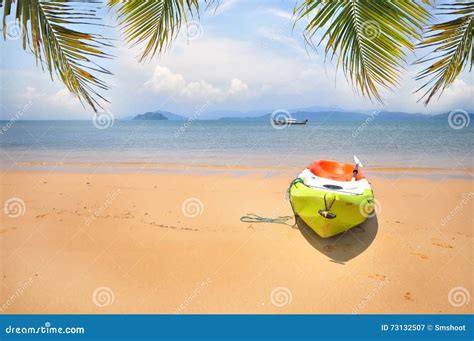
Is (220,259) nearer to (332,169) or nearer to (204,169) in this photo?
(332,169)

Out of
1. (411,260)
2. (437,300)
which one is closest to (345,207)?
(411,260)

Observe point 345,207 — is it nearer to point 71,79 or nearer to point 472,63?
point 472,63

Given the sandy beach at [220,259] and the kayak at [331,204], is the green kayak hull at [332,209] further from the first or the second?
the sandy beach at [220,259]

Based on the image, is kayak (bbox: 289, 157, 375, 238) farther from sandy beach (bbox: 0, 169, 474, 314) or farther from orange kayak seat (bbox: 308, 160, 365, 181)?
orange kayak seat (bbox: 308, 160, 365, 181)

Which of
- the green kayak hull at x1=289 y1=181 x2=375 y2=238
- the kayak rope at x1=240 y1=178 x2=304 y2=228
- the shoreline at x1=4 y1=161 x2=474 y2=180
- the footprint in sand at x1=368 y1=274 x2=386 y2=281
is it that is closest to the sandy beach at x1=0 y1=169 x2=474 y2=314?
the footprint in sand at x1=368 y1=274 x2=386 y2=281

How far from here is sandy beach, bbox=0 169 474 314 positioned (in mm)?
4258

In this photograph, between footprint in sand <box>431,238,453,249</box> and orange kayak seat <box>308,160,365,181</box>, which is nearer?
footprint in sand <box>431,238,453,249</box>

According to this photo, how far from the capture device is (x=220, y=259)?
513 cm

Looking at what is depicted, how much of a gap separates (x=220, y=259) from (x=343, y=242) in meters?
2.11

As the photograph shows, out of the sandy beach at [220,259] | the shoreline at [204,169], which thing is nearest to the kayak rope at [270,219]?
the sandy beach at [220,259]

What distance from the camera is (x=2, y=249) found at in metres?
5.37

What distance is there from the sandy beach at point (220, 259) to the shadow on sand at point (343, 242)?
0.02 meters

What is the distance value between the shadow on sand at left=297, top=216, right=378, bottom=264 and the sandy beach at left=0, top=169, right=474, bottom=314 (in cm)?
2

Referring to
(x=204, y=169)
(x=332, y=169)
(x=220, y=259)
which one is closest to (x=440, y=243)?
(x=332, y=169)
